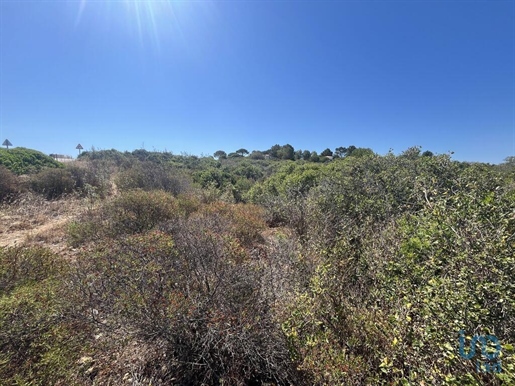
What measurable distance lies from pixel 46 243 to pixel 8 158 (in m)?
12.4

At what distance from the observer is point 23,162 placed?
13.6 m

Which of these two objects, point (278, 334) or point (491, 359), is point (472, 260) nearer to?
point (491, 359)

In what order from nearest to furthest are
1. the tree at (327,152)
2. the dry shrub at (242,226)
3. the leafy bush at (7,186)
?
1. the dry shrub at (242,226)
2. the leafy bush at (7,186)
3. the tree at (327,152)

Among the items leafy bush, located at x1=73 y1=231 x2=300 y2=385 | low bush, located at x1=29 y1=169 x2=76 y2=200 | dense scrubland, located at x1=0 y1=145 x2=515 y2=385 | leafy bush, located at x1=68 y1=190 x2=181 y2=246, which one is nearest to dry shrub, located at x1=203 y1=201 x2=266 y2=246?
leafy bush, located at x1=68 y1=190 x2=181 y2=246

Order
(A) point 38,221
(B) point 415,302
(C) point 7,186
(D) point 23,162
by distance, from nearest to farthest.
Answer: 1. (B) point 415,302
2. (A) point 38,221
3. (C) point 7,186
4. (D) point 23,162

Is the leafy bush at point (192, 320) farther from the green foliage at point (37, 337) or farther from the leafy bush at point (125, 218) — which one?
the leafy bush at point (125, 218)

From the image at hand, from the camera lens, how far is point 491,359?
1.25m

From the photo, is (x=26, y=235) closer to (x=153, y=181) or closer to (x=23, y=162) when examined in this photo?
(x=153, y=181)

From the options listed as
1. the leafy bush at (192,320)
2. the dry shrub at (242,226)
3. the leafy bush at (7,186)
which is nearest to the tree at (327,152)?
the dry shrub at (242,226)

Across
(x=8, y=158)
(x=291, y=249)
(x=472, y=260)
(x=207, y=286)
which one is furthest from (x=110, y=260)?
(x=8, y=158)

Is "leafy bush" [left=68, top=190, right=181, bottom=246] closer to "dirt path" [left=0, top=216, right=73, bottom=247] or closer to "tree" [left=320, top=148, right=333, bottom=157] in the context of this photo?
"dirt path" [left=0, top=216, right=73, bottom=247]

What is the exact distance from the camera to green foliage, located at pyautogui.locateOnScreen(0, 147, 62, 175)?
39.9ft

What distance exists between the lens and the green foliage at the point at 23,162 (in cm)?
1215

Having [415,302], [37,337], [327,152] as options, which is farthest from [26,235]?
[327,152]
